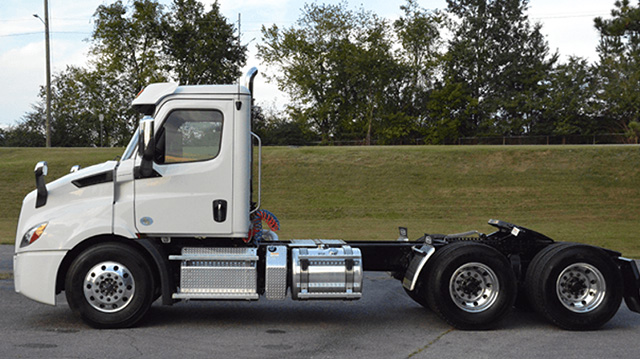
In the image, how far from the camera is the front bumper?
23.9 ft

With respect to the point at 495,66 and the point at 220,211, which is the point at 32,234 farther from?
the point at 495,66

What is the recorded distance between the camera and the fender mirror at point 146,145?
22.5 feet

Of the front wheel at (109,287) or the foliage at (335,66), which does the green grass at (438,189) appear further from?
the foliage at (335,66)

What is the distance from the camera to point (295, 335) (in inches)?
282

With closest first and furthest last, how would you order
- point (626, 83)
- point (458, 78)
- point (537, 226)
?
point (537, 226) < point (626, 83) < point (458, 78)

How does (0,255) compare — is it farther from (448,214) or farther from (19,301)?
(448,214)

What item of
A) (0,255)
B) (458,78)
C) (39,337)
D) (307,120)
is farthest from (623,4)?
(39,337)

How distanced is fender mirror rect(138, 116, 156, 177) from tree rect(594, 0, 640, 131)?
45.9 m

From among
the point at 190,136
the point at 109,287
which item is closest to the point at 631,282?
the point at 190,136

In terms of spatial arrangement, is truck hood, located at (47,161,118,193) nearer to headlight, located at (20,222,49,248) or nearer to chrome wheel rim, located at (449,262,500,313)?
headlight, located at (20,222,49,248)

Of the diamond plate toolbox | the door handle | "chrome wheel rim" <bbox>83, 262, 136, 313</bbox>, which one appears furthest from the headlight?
Answer: the door handle

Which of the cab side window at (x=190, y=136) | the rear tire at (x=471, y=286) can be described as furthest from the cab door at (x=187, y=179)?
the rear tire at (x=471, y=286)

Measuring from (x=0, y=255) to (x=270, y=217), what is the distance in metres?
8.32

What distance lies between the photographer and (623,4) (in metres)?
48.2
